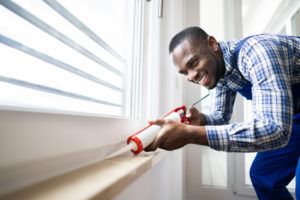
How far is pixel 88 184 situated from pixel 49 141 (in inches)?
4.1

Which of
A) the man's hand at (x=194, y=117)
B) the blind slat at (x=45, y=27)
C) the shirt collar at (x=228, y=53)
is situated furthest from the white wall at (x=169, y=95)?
the blind slat at (x=45, y=27)

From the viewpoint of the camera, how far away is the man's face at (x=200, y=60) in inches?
30.7

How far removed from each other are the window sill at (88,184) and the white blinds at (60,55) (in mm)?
132

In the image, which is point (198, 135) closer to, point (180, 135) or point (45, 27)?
point (180, 135)

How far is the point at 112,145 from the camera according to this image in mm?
627

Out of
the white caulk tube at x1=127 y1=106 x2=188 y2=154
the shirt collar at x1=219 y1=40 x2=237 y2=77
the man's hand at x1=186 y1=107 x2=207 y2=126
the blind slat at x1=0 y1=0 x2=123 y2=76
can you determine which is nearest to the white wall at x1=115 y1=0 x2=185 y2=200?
the man's hand at x1=186 y1=107 x2=207 y2=126

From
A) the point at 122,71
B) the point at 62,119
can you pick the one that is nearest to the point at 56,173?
the point at 62,119

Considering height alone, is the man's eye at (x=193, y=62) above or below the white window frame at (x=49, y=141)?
above

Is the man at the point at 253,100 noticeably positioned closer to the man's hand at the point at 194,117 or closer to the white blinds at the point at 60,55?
the man's hand at the point at 194,117

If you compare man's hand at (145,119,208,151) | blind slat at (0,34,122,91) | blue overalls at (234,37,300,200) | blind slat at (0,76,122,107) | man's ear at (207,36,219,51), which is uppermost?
man's ear at (207,36,219,51)

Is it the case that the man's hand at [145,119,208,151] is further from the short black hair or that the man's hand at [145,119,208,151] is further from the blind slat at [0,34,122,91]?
the short black hair

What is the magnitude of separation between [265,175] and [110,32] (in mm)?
935

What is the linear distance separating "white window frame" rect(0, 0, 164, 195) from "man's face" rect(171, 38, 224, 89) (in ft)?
1.07

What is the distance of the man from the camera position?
1.61 feet
